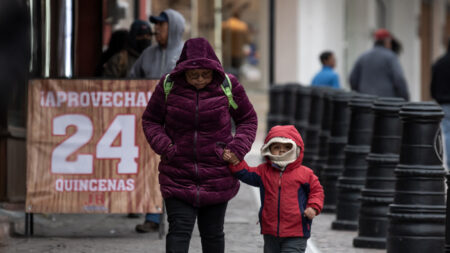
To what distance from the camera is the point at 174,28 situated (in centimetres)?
982

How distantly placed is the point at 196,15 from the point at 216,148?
2012 centimetres

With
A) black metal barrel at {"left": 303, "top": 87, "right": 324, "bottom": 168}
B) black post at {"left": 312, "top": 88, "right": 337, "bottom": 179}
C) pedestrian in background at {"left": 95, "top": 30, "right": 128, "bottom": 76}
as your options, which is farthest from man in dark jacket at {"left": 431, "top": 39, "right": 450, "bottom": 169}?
pedestrian in background at {"left": 95, "top": 30, "right": 128, "bottom": 76}

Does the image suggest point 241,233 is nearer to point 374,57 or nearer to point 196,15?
point 374,57

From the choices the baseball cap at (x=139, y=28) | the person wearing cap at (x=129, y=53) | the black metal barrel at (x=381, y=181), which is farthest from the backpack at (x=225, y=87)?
the baseball cap at (x=139, y=28)

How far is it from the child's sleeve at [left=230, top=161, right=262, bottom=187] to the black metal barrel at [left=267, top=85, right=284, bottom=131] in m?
13.3

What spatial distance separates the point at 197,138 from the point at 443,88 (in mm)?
8698

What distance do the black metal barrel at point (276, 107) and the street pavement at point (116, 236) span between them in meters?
8.64

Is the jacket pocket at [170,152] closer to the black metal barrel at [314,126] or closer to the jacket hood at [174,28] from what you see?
the jacket hood at [174,28]

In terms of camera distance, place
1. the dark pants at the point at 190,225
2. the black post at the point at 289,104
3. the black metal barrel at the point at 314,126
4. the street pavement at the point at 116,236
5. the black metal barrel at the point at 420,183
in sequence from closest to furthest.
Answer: the dark pants at the point at 190,225, the black metal barrel at the point at 420,183, the street pavement at the point at 116,236, the black metal barrel at the point at 314,126, the black post at the point at 289,104

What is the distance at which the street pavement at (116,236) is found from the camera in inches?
359

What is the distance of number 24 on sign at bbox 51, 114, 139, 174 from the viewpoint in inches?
369

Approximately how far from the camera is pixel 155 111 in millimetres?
7145

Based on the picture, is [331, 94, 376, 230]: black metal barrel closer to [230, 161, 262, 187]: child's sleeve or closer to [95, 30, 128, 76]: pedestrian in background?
[95, 30, 128, 76]: pedestrian in background

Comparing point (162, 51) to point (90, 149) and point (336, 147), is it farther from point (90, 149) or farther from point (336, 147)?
point (336, 147)
